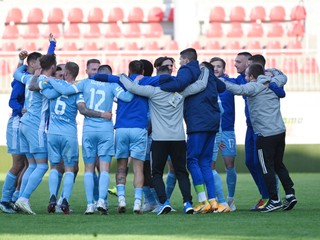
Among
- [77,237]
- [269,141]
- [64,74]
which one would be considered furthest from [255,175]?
[77,237]

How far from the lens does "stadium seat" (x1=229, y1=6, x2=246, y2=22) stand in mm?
32594

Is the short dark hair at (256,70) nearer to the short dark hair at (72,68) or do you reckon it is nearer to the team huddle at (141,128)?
the team huddle at (141,128)

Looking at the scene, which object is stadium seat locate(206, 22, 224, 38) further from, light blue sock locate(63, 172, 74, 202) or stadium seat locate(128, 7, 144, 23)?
light blue sock locate(63, 172, 74, 202)

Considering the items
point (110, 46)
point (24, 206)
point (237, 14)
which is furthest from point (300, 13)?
point (24, 206)

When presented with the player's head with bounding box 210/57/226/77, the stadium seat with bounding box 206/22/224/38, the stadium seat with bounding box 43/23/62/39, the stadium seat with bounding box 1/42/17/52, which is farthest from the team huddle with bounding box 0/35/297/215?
the stadium seat with bounding box 43/23/62/39

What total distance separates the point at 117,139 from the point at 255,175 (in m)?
2.16

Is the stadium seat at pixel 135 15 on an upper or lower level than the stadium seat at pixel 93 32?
upper

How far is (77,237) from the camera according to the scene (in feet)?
32.0

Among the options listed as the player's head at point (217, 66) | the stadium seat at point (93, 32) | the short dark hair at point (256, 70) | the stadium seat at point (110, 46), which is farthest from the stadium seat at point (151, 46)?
the short dark hair at point (256, 70)

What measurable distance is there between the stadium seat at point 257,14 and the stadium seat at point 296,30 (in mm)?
1084

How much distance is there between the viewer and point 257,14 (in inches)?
1284

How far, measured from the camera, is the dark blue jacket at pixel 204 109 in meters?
12.6

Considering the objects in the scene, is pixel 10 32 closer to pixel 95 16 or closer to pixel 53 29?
pixel 53 29

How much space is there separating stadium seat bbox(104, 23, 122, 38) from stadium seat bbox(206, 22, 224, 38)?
2760mm
